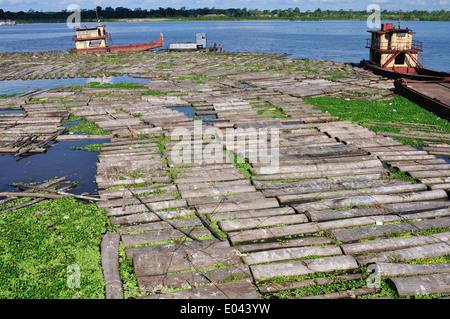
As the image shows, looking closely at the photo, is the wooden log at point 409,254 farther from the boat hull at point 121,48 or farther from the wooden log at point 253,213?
the boat hull at point 121,48

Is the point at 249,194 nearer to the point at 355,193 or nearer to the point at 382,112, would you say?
the point at 355,193

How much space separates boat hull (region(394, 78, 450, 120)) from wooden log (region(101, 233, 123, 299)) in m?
15.5

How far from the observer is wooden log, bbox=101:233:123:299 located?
6.39m

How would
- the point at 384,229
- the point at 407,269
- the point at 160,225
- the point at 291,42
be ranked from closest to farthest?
the point at 407,269
the point at 384,229
the point at 160,225
the point at 291,42

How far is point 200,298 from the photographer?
6207 mm

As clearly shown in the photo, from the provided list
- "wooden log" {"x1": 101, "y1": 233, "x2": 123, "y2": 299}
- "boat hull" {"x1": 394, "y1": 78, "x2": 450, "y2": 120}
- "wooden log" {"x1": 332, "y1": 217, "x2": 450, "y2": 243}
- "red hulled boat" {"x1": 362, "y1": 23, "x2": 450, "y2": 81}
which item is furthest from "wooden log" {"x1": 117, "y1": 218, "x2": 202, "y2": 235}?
"red hulled boat" {"x1": 362, "y1": 23, "x2": 450, "y2": 81}

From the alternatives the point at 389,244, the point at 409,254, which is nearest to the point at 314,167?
the point at 389,244

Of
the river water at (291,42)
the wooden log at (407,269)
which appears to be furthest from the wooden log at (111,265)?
the river water at (291,42)

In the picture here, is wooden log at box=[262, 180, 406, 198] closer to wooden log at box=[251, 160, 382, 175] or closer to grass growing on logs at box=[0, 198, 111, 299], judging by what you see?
wooden log at box=[251, 160, 382, 175]

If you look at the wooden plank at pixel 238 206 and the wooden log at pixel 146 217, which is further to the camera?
the wooden plank at pixel 238 206

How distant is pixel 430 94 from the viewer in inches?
775

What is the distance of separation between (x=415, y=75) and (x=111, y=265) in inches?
986

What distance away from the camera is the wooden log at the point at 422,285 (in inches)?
248

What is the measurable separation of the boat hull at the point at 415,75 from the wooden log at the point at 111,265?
2249 centimetres
